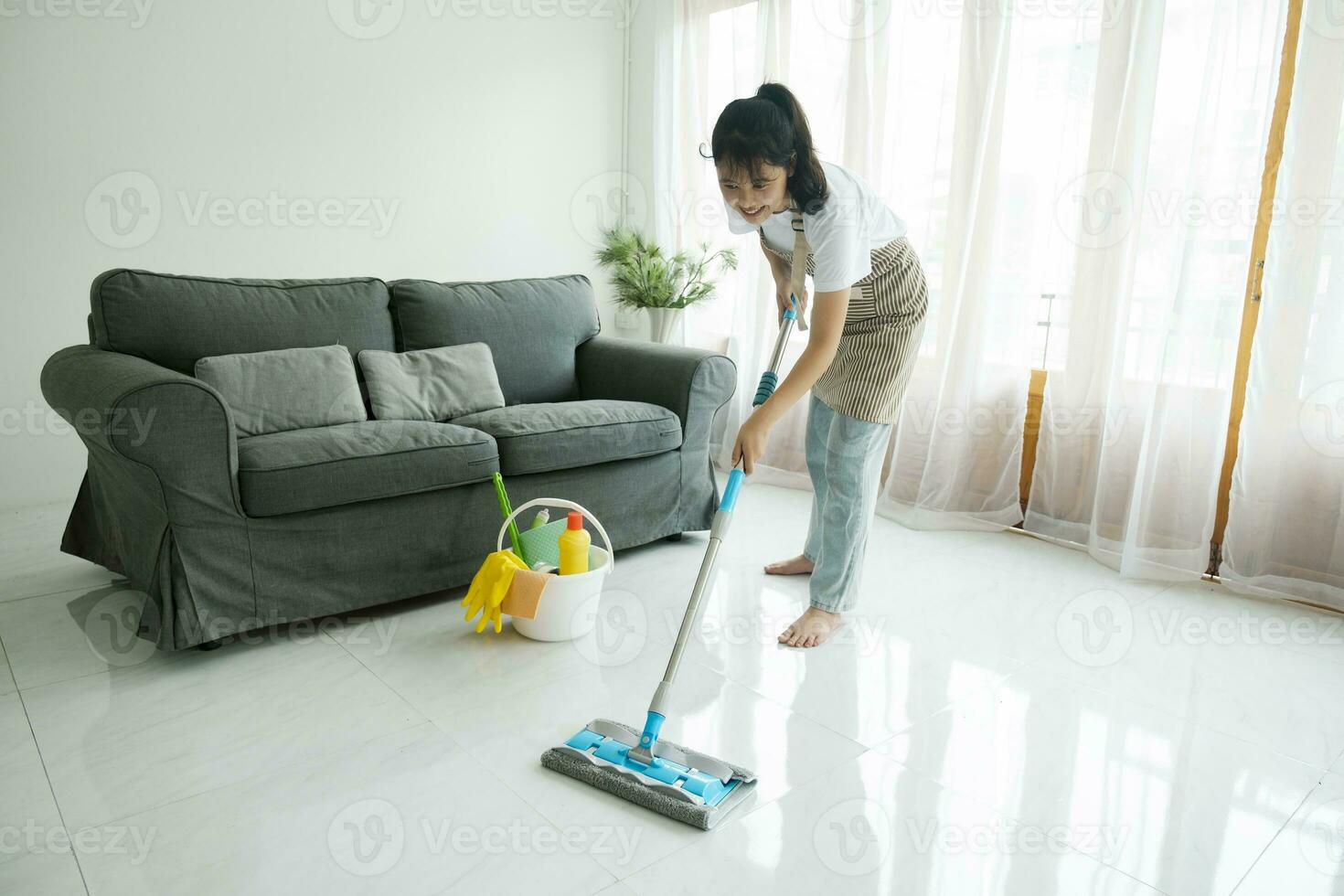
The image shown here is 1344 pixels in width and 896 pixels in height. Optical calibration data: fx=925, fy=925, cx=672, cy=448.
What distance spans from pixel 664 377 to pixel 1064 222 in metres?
1.38

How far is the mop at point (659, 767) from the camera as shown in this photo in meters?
1.52

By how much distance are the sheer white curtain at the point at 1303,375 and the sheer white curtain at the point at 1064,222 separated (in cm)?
8

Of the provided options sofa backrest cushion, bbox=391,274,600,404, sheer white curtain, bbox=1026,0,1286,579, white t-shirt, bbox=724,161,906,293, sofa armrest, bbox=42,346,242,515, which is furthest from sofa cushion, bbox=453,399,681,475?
sheer white curtain, bbox=1026,0,1286,579

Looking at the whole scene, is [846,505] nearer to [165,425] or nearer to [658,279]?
[165,425]

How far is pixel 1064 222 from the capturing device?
2.97 m

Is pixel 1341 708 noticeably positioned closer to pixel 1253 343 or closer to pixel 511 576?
pixel 1253 343

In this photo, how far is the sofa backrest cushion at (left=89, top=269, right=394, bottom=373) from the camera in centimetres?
235

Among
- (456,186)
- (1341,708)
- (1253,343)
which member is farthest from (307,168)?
(1341,708)

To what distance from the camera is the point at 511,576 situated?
83.7 inches

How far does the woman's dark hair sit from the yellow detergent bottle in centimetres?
86

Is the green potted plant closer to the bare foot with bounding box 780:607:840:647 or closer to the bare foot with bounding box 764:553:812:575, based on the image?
the bare foot with bounding box 764:553:812:575

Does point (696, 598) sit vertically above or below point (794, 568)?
above

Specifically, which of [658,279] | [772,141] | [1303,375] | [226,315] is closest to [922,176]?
[658,279]

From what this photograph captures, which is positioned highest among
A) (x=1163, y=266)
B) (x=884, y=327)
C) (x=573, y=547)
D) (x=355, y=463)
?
(x=1163, y=266)
